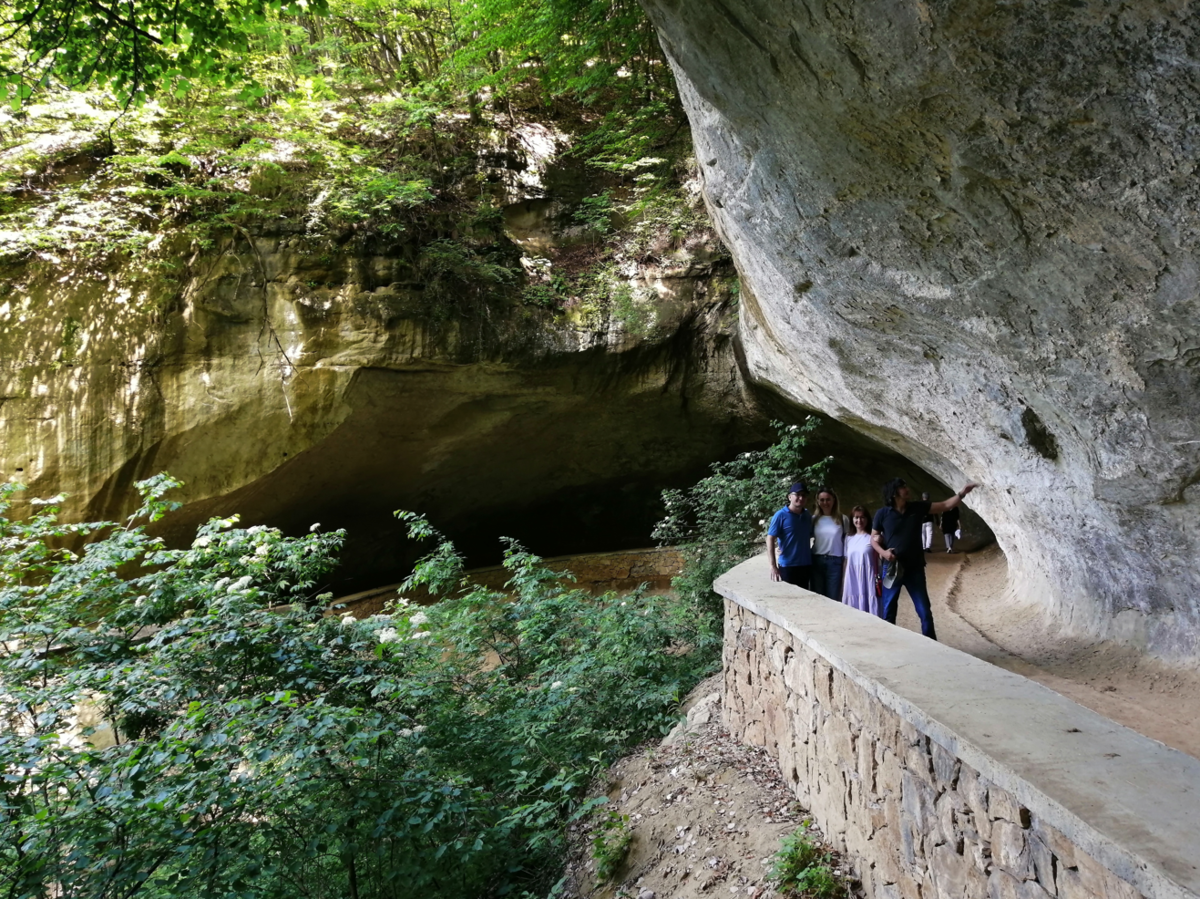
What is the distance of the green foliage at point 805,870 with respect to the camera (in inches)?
98.4

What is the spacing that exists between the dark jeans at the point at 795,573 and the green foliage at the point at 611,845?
1.93 metres

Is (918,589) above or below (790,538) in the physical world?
below

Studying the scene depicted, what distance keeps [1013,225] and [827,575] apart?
8.70 ft

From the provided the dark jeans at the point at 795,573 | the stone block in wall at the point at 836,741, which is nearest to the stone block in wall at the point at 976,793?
the stone block in wall at the point at 836,741

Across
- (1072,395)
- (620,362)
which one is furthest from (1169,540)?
(620,362)

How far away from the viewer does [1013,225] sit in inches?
128

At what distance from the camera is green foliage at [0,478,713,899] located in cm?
290

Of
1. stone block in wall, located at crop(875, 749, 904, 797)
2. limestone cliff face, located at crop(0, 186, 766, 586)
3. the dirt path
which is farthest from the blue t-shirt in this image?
limestone cliff face, located at crop(0, 186, 766, 586)

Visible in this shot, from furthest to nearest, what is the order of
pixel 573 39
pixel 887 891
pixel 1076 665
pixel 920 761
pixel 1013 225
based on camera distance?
pixel 573 39, pixel 1076 665, pixel 1013 225, pixel 887 891, pixel 920 761

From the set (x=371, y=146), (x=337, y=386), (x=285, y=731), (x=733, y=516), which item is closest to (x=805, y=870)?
(x=285, y=731)

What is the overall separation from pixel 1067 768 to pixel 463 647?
14.7ft

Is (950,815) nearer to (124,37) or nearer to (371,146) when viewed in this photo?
(124,37)

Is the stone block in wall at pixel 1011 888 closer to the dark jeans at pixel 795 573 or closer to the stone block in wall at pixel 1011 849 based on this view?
the stone block in wall at pixel 1011 849

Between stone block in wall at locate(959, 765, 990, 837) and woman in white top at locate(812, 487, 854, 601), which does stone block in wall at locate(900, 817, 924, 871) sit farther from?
woman in white top at locate(812, 487, 854, 601)
